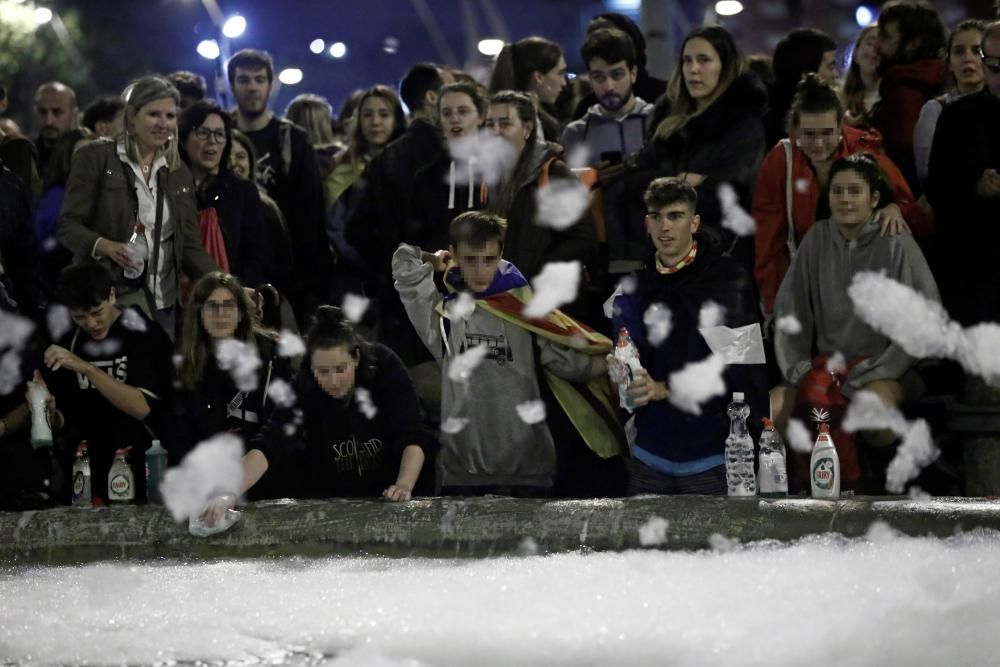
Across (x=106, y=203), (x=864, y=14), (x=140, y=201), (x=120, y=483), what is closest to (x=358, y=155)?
(x=140, y=201)

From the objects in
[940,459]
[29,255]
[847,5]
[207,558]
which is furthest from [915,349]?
[847,5]

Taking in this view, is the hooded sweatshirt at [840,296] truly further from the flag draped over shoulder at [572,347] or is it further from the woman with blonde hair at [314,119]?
the woman with blonde hair at [314,119]

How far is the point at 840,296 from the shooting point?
9.16 metres

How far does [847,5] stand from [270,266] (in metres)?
18.6

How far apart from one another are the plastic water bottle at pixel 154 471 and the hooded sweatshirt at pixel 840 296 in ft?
10.4

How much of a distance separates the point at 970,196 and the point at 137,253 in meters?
4.35

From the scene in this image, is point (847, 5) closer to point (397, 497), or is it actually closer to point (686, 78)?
point (686, 78)

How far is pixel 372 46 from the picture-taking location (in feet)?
167

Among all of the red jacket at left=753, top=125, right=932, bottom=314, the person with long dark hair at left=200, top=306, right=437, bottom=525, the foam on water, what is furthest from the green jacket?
the red jacket at left=753, top=125, right=932, bottom=314

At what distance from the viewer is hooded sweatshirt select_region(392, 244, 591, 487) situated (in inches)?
360

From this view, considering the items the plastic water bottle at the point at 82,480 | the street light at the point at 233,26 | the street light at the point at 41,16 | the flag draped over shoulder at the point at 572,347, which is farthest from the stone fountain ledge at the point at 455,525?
the street light at the point at 41,16

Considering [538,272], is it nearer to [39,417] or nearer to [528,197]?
[528,197]

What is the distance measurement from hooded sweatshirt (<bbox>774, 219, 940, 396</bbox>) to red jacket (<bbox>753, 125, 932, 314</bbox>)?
229 millimetres

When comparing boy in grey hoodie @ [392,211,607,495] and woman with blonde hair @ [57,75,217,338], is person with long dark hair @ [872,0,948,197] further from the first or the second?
woman with blonde hair @ [57,75,217,338]
